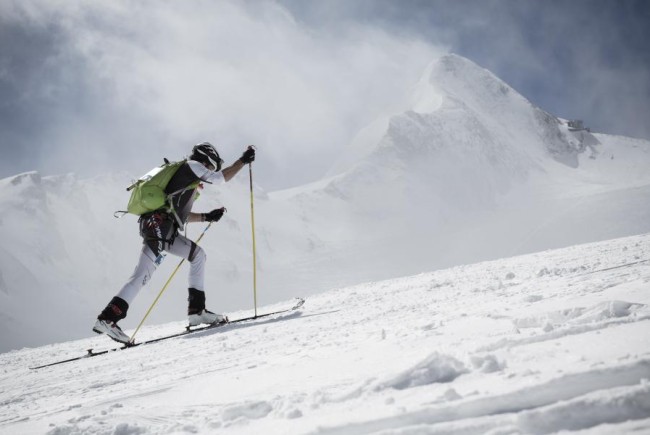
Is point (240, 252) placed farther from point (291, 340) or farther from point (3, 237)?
point (291, 340)

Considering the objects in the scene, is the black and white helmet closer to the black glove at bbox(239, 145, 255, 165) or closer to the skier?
the skier

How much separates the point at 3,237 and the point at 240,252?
93.2 feet

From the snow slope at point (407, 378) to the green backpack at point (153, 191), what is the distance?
5.87ft

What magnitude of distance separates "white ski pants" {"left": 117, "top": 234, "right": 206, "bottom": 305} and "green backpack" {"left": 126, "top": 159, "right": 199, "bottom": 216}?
45 cm

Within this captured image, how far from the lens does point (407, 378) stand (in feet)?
5.55

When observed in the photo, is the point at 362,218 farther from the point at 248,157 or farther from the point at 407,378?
the point at 407,378

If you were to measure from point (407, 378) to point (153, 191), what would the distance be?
4003 millimetres

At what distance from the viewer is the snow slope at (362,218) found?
48.1 meters

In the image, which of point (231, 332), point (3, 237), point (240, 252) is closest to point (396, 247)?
point (240, 252)

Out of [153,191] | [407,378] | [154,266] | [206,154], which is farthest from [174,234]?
[407,378]

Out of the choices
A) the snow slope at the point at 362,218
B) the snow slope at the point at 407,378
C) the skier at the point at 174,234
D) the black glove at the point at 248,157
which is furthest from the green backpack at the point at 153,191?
the snow slope at the point at 362,218

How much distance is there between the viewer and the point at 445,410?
1357 millimetres

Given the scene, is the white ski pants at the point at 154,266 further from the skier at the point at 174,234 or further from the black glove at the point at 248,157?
the black glove at the point at 248,157

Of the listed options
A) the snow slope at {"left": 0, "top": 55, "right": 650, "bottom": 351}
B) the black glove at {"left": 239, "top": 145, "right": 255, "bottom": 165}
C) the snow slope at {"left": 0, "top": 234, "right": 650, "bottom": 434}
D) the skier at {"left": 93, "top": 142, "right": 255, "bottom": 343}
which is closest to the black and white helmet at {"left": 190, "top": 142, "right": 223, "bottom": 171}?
the skier at {"left": 93, "top": 142, "right": 255, "bottom": 343}
